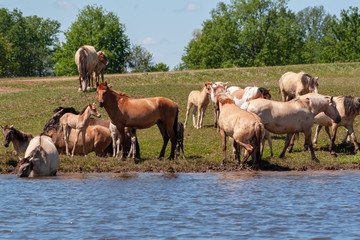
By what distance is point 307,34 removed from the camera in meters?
137

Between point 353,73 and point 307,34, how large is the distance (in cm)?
8506

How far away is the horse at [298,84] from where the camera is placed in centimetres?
2755

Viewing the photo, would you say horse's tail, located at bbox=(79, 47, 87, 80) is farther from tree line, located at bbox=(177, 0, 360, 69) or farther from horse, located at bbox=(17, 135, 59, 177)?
tree line, located at bbox=(177, 0, 360, 69)

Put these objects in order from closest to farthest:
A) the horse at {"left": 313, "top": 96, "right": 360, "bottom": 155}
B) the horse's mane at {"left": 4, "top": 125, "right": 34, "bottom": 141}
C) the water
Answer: the water
the horse's mane at {"left": 4, "top": 125, "right": 34, "bottom": 141}
the horse at {"left": 313, "top": 96, "right": 360, "bottom": 155}

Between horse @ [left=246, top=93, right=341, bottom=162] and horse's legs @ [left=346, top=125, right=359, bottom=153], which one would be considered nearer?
horse @ [left=246, top=93, right=341, bottom=162]

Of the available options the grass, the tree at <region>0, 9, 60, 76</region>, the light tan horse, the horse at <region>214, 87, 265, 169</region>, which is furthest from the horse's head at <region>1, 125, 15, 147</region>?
the tree at <region>0, 9, 60, 76</region>

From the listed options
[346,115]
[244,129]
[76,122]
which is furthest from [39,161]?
[346,115]

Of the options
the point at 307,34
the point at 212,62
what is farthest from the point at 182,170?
the point at 307,34

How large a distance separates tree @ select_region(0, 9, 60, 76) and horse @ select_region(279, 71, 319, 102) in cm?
7664

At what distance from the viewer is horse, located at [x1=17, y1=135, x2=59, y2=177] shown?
16.0m

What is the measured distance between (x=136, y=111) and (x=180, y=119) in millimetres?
11513

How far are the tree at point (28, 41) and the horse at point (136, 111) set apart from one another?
83404 mm

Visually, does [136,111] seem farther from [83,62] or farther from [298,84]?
[83,62]

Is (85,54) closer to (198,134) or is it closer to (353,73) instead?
(198,134)
